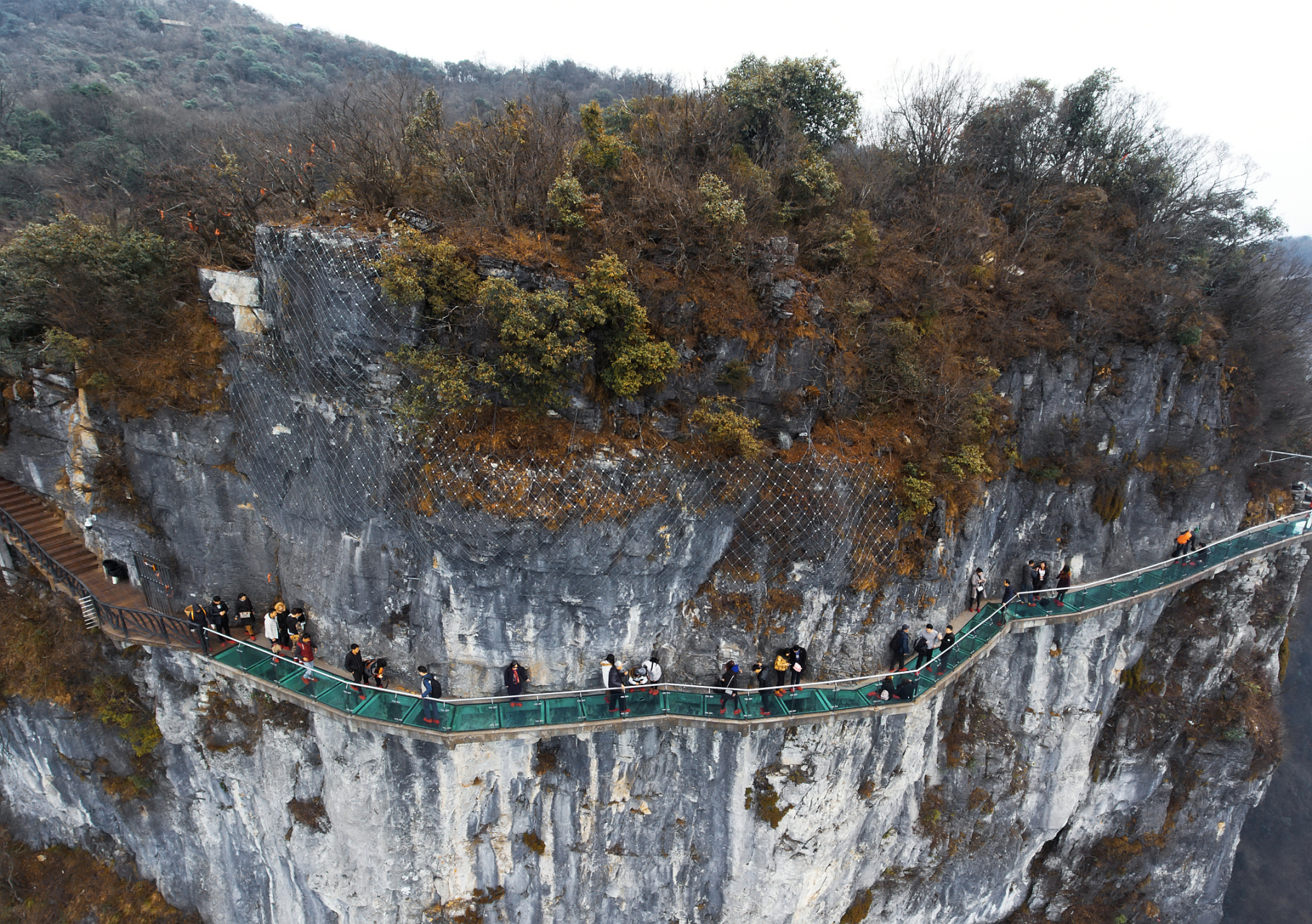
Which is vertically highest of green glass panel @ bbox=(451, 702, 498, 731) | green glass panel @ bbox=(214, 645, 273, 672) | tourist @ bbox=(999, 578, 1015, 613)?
tourist @ bbox=(999, 578, 1015, 613)

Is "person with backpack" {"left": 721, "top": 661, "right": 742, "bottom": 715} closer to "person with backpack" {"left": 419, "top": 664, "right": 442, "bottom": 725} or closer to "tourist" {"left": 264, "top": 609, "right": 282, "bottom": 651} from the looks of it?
"person with backpack" {"left": 419, "top": 664, "right": 442, "bottom": 725}

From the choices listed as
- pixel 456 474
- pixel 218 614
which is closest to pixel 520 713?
pixel 456 474

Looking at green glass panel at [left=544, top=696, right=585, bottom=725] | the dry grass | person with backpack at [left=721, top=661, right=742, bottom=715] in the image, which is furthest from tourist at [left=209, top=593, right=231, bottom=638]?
person with backpack at [left=721, top=661, right=742, bottom=715]

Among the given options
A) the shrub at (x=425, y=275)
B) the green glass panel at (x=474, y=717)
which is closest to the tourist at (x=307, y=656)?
the green glass panel at (x=474, y=717)

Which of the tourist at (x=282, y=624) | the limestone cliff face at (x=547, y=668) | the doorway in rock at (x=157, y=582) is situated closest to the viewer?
the limestone cliff face at (x=547, y=668)

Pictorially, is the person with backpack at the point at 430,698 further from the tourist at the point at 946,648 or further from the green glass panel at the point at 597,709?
the tourist at the point at 946,648

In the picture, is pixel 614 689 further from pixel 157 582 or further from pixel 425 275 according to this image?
pixel 157 582
